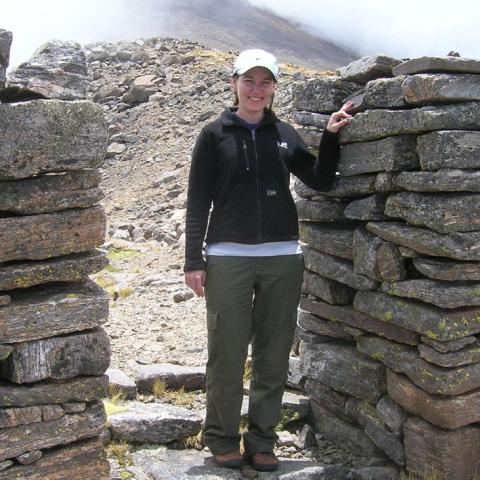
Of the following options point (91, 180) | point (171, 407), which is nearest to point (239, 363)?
point (171, 407)

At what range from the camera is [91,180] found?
5359 millimetres

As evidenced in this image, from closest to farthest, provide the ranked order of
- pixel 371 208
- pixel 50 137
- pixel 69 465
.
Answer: pixel 50 137 → pixel 69 465 → pixel 371 208

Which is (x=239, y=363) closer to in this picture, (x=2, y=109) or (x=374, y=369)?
(x=374, y=369)

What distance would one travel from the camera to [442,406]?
6.12m

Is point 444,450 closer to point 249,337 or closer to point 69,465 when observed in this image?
point 249,337

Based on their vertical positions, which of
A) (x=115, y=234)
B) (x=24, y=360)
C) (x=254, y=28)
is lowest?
(x=115, y=234)

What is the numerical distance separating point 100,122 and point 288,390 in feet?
13.8

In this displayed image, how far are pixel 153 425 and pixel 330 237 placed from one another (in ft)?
7.95

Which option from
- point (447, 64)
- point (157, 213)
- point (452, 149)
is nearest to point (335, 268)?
point (452, 149)

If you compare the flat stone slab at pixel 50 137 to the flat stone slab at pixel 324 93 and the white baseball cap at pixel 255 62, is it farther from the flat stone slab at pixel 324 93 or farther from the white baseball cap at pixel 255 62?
the flat stone slab at pixel 324 93

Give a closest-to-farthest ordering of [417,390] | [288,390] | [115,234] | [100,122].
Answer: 1. [100,122]
2. [417,390]
3. [288,390]
4. [115,234]

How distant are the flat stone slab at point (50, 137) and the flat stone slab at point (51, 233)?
0.31m

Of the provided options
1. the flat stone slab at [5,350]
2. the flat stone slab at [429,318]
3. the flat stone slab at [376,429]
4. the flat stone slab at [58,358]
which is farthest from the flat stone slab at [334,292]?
the flat stone slab at [5,350]

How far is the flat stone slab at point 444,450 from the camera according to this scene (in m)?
6.23
